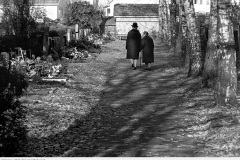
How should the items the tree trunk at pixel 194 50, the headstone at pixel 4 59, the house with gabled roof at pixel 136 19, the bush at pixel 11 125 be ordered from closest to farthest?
1. the bush at pixel 11 125
2. the headstone at pixel 4 59
3. the tree trunk at pixel 194 50
4. the house with gabled roof at pixel 136 19

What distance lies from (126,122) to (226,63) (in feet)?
9.07

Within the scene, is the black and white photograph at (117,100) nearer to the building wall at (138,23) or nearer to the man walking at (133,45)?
the man walking at (133,45)

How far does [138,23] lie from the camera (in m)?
68.2

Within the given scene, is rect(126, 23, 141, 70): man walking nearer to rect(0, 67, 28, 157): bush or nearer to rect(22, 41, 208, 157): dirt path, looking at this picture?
rect(22, 41, 208, 157): dirt path

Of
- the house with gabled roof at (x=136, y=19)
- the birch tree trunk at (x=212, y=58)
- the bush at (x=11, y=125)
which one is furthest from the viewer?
the house with gabled roof at (x=136, y=19)

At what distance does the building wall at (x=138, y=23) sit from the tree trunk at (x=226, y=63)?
5409 centimetres

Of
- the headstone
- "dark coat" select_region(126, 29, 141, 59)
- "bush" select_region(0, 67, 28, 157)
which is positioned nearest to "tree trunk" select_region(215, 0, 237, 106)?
"bush" select_region(0, 67, 28, 157)

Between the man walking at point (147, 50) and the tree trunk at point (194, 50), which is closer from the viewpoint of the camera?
the tree trunk at point (194, 50)

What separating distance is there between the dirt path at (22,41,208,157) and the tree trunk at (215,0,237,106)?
0.88 meters

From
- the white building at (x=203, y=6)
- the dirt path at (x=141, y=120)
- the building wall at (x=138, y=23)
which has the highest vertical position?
the white building at (x=203, y=6)

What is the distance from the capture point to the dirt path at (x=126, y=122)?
902cm

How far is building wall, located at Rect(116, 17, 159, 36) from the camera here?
67.4 metres

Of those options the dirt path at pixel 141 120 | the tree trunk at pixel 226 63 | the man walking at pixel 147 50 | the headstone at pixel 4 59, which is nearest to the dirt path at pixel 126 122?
the dirt path at pixel 141 120

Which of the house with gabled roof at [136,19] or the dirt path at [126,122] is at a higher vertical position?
the house with gabled roof at [136,19]
